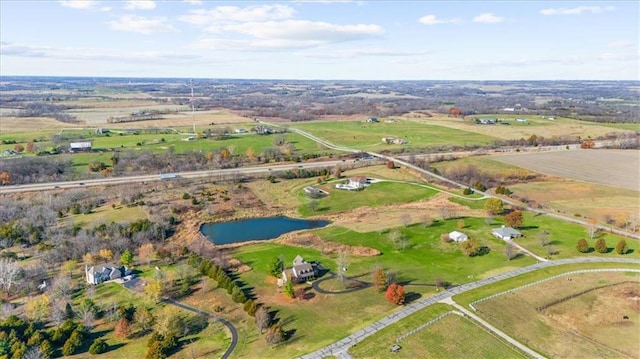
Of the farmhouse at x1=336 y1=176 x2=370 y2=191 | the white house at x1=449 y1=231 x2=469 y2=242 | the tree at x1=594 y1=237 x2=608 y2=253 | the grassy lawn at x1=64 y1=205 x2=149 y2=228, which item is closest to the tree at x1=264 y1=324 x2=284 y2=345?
the white house at x1=449 y1=231 x2=469 y2=242

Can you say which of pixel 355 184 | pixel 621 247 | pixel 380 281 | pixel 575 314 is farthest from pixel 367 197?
pixel 575 314

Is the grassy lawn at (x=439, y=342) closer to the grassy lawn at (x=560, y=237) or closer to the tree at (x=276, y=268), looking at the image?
the tree at (x=276, y=268)

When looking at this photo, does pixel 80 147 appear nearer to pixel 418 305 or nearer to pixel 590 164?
pixel 418 305

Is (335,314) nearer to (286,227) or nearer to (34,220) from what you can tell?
(286,227)

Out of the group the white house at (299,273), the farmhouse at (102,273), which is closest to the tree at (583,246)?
the white house at (299,273)

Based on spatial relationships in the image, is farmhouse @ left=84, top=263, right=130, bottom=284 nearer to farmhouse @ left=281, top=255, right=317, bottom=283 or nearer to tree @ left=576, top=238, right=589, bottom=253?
farmhouse @ left=281, top=255, right=317, bottom=283

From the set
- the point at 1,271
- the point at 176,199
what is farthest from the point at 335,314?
the point at 176,199
